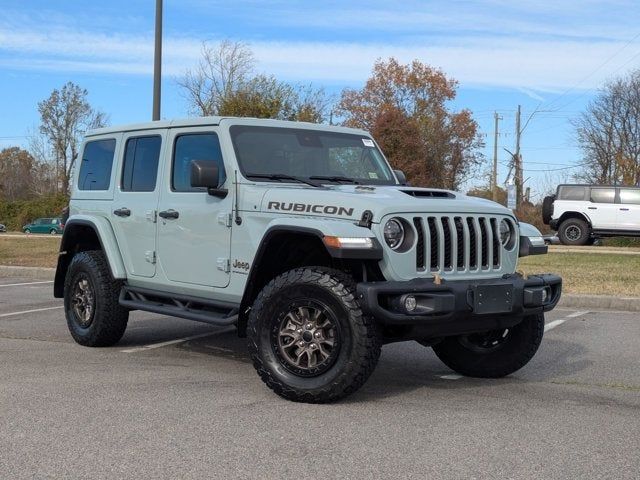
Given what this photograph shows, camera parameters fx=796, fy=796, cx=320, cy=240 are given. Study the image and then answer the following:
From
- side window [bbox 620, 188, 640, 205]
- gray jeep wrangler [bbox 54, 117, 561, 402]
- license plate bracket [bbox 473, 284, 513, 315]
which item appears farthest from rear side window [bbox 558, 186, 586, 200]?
license plate bracket [bbox 473, 284, 513, 315]

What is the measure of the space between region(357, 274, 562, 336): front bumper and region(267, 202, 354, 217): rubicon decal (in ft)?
1.81

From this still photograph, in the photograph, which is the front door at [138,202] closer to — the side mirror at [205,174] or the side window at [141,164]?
the side window at [141,164]

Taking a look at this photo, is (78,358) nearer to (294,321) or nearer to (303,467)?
(294,321)

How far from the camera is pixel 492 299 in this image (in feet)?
17.2

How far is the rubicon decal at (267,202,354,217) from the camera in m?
5.25

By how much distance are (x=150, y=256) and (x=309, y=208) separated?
197 cm

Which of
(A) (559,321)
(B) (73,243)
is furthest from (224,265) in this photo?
(A) (559,321)

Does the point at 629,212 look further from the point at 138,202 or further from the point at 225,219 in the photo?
the point at 225,219

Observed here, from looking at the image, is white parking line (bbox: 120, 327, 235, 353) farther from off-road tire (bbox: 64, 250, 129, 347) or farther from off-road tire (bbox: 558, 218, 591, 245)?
off-road tire (bbox: 558, 218, 591, 245)

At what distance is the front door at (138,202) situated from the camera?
680 cm

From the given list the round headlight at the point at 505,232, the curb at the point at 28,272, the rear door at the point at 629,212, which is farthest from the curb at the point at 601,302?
the rear door at the point at 629,212

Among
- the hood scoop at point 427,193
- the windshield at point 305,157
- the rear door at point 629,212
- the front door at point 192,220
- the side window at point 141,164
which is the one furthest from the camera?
the rear door at point 629,212

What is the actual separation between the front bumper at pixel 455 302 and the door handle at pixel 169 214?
2111 millimetres

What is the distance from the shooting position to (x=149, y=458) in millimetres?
4137
